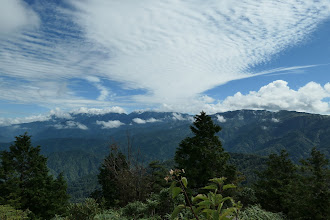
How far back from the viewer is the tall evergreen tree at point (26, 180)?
22688mm

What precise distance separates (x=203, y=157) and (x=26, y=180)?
22636 millimetres

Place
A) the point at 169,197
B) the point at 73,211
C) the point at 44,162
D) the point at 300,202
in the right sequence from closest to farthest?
the point at 73,211 → the point at 169,197 → the point at 300,202 → the point at 44,162

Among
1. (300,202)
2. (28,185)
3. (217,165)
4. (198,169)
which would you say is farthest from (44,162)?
(300,202)

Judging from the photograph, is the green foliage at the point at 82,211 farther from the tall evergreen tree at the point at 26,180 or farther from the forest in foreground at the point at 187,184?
the tall evergreen tree at the point at 26,180

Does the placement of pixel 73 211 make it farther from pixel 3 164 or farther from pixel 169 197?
pixel 3 164

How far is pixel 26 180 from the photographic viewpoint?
24.6 metres

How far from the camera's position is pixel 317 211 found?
11.8 meters

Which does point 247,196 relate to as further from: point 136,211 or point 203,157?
point 136,211

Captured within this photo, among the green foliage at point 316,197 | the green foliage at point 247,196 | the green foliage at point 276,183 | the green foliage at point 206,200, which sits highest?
the green foliage at point 206,200

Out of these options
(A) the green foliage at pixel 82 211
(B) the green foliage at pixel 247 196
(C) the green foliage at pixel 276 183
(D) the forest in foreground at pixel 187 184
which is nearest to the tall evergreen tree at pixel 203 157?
(D) the forest in foreground at pixel 187 184

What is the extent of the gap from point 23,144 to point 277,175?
34211 mm

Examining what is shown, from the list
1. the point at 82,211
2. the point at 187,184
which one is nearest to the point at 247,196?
the point at 187,184

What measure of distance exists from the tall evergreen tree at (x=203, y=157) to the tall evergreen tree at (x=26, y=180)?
18089mm

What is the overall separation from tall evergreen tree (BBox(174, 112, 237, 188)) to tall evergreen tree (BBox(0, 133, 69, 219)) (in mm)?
18089
